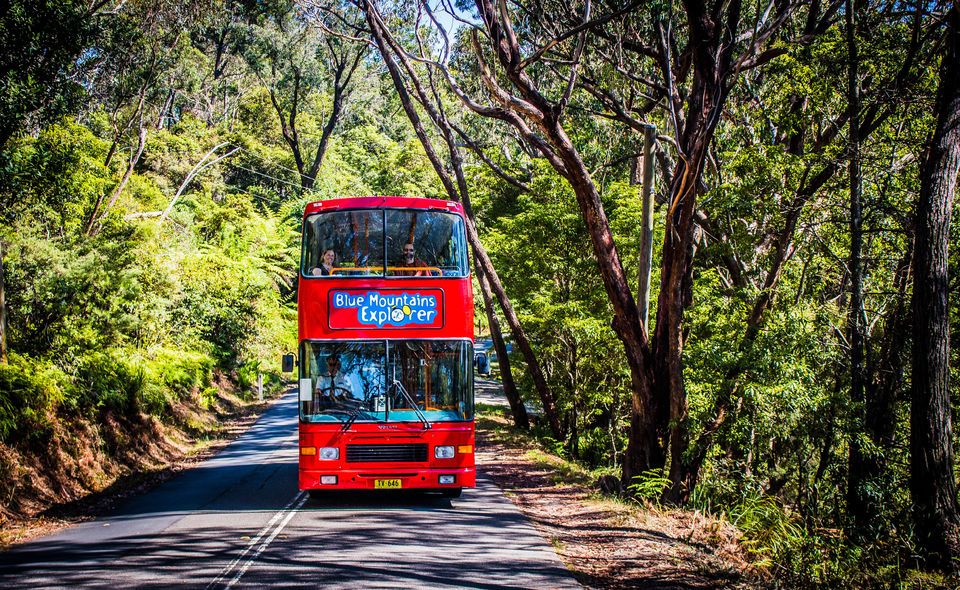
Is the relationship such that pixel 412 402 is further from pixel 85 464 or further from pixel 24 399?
pixel 85 464

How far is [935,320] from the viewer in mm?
10250

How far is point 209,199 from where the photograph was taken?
126 feet

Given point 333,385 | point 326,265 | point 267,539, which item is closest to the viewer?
point 267,539

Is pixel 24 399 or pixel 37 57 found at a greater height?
Answer: pixel 37 57

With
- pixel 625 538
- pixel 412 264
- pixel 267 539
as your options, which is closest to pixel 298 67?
pixel 412 264

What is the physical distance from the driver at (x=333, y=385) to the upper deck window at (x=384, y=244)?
1236 millimetres

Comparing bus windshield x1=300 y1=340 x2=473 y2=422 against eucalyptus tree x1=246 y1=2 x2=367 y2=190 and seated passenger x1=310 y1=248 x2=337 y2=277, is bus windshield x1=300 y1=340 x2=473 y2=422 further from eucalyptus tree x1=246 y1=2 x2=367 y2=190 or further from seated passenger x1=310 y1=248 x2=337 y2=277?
eucalyptus tree x1=246 y1=2 x2=367 y2=190

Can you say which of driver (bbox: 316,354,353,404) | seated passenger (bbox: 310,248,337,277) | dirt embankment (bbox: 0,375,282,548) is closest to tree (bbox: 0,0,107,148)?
dirt embankment (bbox: 0,375,282,548)

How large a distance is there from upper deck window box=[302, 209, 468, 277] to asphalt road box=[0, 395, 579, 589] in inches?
131

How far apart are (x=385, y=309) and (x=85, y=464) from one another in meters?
6.93

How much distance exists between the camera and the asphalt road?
7.71 m

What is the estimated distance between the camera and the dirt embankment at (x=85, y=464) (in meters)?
11.4

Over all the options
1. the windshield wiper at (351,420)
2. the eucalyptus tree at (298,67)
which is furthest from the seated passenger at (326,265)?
the eucalyptus tree at (298,67)

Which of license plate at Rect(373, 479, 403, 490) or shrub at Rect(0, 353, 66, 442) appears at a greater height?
shrub at Rect(0, 353, 66, 442)
